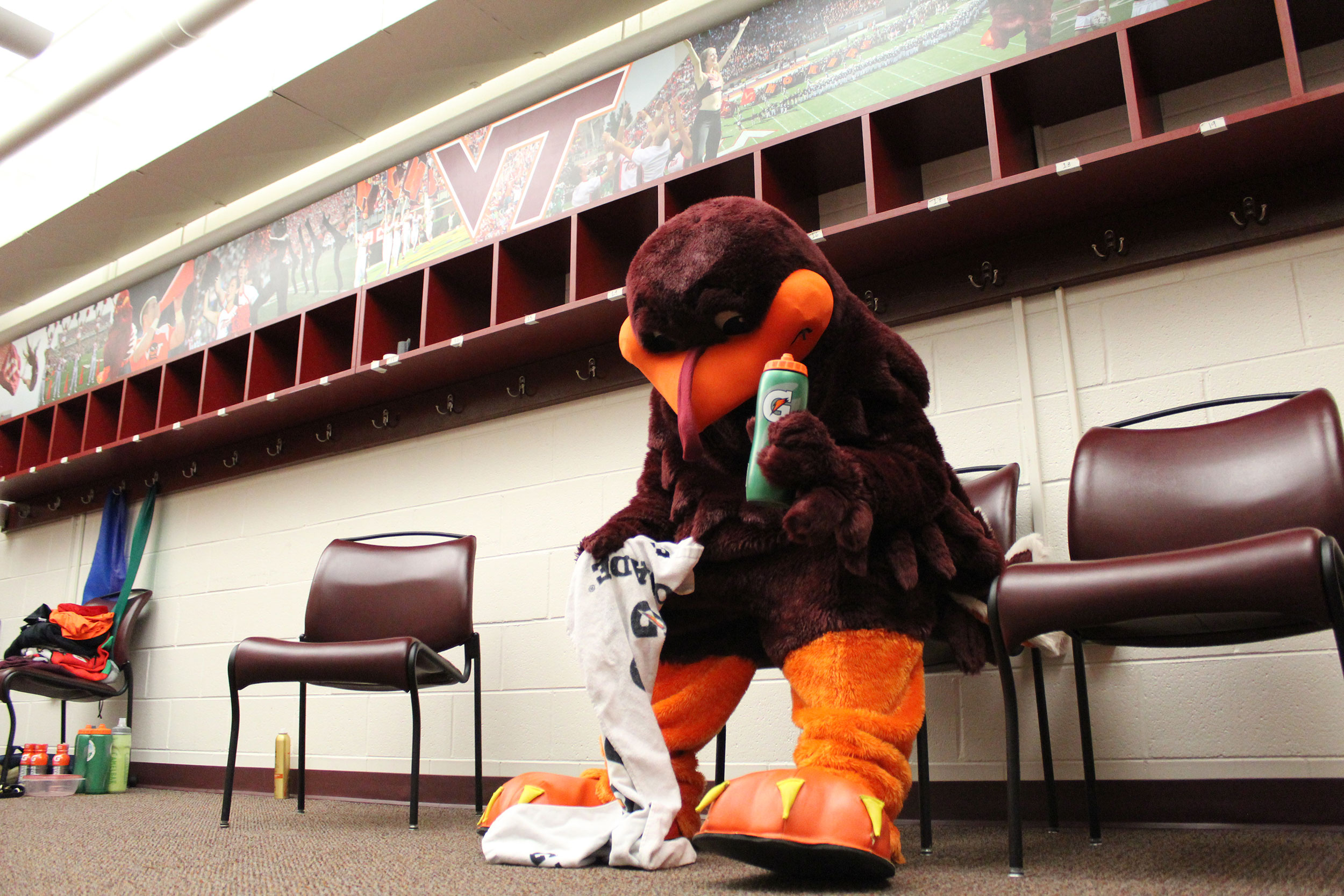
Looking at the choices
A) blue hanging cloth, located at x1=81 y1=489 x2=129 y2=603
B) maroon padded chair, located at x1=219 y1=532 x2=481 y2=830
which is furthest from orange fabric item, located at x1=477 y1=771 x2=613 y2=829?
blue hanging cloth, located at x1=81 y1=489 x2=129 y2=603

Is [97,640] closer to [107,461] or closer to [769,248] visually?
[107,461]

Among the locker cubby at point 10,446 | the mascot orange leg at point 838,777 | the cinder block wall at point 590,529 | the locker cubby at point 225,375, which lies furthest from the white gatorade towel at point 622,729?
the locker cubby at point 10,446

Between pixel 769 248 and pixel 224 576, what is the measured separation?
2968mm

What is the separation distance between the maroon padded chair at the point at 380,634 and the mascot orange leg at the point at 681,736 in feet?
2.50

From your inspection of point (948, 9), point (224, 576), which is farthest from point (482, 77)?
point (224, 576)

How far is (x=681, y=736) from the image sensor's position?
129 centimetres

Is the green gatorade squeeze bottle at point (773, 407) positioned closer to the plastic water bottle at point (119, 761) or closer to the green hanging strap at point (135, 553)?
the plastic water bottle at point (119, 761)

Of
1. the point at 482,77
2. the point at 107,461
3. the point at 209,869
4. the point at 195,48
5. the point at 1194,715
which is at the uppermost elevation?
the point at 195,48

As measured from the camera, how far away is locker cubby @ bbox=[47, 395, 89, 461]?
12.5ft

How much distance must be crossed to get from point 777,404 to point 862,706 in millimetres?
391

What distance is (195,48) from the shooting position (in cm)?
333

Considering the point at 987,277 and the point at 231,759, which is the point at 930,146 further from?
the point at 231,759

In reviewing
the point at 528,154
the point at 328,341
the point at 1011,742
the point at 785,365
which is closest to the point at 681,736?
the point at 1011,742

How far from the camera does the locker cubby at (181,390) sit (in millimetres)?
3439
